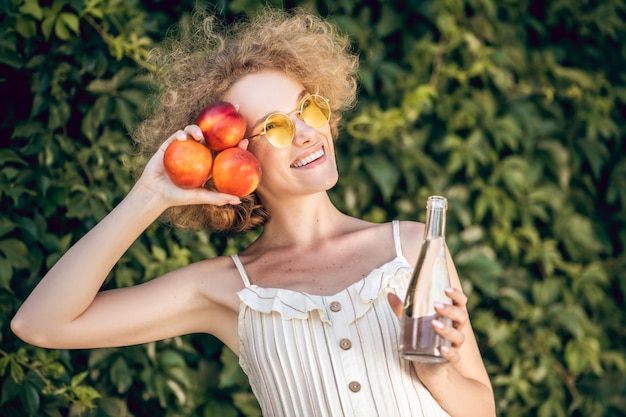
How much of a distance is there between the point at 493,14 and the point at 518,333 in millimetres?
1256

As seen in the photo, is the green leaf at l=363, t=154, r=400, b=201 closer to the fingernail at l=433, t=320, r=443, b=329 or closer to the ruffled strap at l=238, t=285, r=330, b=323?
the ruffled strap at l=238, t=285, r=330, b=323

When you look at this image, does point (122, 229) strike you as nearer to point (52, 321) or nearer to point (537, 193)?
point (52, 321)

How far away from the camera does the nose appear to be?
7.17ft

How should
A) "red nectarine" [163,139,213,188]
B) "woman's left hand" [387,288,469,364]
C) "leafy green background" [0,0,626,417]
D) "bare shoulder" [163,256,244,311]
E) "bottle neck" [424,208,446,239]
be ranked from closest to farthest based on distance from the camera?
"woman's left hand" [387,288,469,364]
"bottle neck" [424,208,446,239]
"red nectarine" [163,139,213,188]
"bare shoulder" [163,256,244,311]
"leafy green background" [0,0,626,417]

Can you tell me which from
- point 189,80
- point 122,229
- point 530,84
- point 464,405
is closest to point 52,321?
point 122,229

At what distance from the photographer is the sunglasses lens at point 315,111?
87.5 inches

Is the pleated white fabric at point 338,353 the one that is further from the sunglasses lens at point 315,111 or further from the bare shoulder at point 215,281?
the sunglasses lens at point 315,111

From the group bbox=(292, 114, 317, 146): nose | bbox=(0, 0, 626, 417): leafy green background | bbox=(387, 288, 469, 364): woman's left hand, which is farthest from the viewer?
bbox=(0, 0, 626, 417): leafy green background

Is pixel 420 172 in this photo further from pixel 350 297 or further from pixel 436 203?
pixel 436 203

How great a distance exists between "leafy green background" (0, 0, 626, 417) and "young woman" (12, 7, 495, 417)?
0.42 m

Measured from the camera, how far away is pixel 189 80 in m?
2.46

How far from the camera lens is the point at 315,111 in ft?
7.34

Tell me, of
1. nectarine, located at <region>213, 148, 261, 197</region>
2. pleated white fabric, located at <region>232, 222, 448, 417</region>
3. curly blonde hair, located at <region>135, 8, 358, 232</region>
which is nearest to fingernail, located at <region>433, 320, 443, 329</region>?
pleated white fabric, located at <region>232, 222, 448, 417</region>

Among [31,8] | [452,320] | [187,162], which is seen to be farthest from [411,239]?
[31,8]
